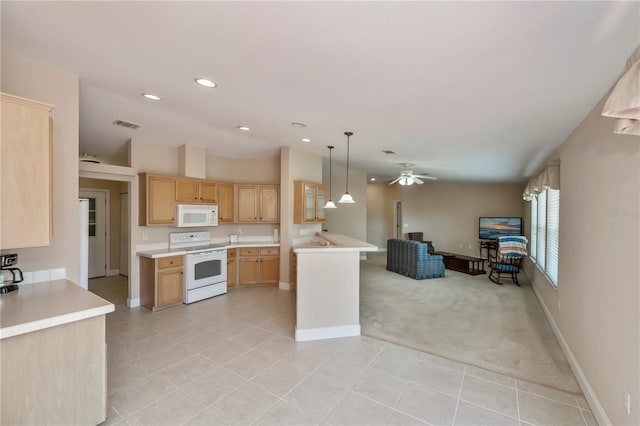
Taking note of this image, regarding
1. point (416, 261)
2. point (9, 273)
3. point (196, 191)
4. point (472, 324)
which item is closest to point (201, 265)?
point (196, 191)

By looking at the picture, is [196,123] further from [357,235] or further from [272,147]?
[357,235]

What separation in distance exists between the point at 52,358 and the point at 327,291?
248cm

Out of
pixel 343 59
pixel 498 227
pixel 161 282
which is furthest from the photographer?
pixel 498 227

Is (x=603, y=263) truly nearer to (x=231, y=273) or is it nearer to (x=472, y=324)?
(x=472, y=324)

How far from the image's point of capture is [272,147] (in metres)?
5.04

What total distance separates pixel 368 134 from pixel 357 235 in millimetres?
5273

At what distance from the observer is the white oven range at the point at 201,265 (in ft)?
14.9

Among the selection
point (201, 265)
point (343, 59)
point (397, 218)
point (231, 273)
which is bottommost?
point (231, 273)

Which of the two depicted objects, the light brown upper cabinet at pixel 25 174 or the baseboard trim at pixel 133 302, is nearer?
the light brown upper cabinet at pixel 25 174

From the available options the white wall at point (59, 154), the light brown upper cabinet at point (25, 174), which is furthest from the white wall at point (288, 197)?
the light brown upper cabinet at point (25, 174)

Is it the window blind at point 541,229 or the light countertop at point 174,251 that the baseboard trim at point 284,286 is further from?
the window blind at point 541,229

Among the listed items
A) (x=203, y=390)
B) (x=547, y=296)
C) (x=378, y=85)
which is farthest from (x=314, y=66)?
(x=547, y=296)

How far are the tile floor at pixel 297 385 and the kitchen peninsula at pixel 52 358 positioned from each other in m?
0.38

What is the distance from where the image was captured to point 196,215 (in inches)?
191
